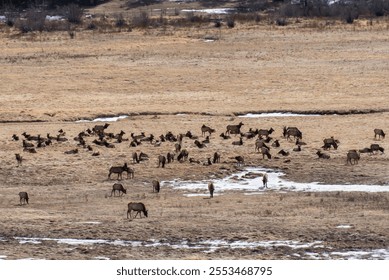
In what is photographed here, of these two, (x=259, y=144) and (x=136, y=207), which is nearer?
(x=136, y=207)

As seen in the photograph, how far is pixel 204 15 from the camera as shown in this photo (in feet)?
242

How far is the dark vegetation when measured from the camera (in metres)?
67.8

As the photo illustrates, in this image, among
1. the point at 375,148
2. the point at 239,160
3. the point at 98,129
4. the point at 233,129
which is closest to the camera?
the point at 239,160

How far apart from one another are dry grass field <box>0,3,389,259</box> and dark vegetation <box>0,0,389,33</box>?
243cm

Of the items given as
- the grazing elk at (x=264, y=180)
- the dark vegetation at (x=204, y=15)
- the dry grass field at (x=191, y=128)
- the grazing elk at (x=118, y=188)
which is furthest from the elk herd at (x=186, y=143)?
the dark vegetation at (x=204, y=15)

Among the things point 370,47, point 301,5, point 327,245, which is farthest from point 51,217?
point 301,5

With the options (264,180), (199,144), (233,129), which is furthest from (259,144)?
(264,180)

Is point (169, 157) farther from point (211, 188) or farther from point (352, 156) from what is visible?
point (352, 156)

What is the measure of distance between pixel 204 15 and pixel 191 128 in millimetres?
38169

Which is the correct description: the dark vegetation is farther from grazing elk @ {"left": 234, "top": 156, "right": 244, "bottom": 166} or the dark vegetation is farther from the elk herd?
grazing elk @ {"left": 234, "top": 156, "right": 244, "bottom": 166}

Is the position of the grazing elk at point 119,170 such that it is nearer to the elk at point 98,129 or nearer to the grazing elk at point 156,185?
the grazing elk at point 156,185

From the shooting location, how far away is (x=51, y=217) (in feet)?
81.4

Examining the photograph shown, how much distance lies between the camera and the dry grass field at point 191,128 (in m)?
23.1

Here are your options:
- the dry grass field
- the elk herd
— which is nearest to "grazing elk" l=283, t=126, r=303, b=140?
the elk herd
